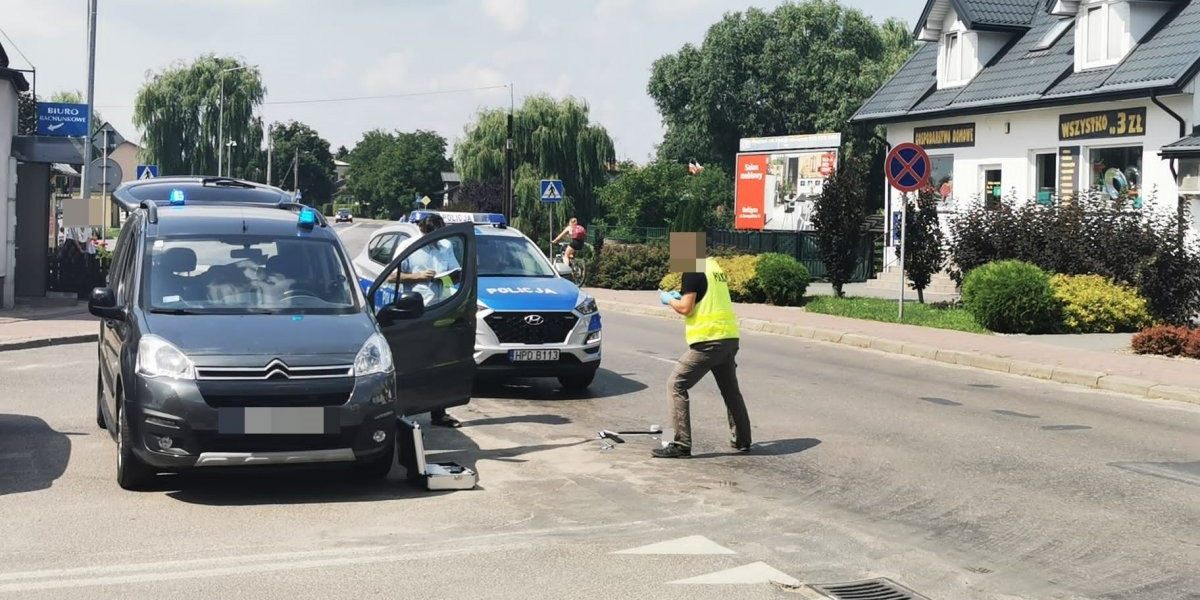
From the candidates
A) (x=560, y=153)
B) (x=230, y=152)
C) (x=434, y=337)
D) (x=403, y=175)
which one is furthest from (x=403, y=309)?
(x=403, y=175)

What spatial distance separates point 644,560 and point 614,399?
668 cm

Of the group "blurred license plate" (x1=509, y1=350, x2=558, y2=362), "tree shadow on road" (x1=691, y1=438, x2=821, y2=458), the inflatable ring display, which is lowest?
"tree shadow on road" (x1=691, y1=438, x2=821, y2=458)

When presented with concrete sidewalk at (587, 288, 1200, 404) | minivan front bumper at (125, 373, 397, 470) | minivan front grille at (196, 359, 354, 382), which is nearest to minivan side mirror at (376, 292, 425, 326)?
minivan front bumper at (125, 373, 397, 470)

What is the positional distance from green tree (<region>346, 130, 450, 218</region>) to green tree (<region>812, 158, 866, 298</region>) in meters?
115

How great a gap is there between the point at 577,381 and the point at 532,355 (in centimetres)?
102

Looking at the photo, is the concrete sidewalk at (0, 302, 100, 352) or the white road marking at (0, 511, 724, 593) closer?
the white road marking at (0, 511, 724, 593)

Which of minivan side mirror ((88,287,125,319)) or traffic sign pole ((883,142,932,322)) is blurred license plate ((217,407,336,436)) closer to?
minivan side mirror ((88,287,125,319))

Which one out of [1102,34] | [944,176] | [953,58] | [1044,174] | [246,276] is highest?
[953,58]

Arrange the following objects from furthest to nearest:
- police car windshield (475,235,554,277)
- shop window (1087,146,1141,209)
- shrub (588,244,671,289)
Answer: shrub (588,244,671,289) < shop window (1087,146,1141,209) < police car windshield (475,235,554,277)

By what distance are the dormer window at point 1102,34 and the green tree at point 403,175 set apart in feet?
375

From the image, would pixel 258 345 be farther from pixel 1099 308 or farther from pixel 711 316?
pixel 1099 308

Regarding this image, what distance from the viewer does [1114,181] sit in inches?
1090

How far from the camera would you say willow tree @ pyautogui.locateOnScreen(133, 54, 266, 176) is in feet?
229

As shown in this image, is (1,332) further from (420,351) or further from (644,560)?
(644,560)
